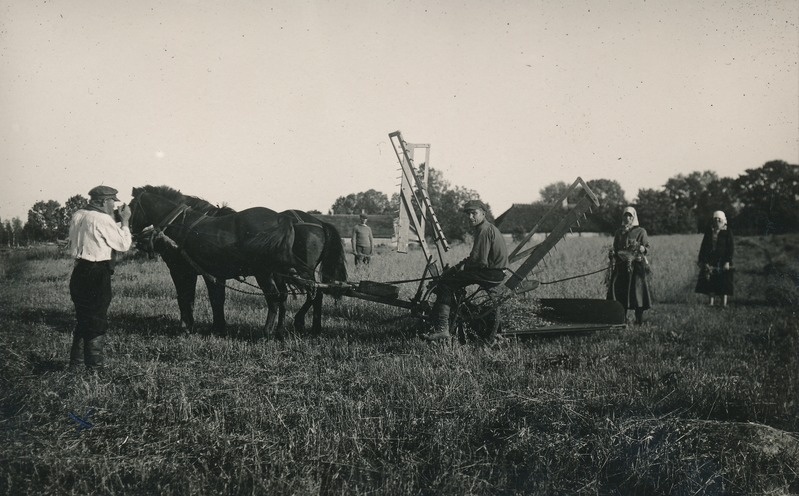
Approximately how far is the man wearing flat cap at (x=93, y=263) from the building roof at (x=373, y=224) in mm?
32109

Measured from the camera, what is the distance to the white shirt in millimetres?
4969

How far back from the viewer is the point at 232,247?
7.08 metres

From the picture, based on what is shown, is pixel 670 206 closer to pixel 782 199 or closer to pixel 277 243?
pixel 782 199

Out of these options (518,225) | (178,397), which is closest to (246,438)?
(178,397)

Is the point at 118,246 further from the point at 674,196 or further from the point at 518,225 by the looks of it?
the point at 674,196

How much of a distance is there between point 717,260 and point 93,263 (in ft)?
34.0

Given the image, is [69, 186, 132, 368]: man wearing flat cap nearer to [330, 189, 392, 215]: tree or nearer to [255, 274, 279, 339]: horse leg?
[255, 274, 279, 339]: horse leg

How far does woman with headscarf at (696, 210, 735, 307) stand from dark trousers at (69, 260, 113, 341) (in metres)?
9.85

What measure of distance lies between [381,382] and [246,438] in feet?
4.93

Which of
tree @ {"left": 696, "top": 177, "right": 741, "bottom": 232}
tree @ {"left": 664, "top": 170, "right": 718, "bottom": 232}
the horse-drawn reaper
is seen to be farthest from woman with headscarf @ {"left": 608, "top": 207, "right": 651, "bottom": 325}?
tree @ {"left": 664, "top": 170, "right": 718, "bottom": 232}

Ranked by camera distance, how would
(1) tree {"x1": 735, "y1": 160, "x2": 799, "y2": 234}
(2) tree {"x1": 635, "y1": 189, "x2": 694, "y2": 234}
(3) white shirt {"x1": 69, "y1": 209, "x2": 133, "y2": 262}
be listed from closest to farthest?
(3) white shirt {"x1": 69, "y1": 209, "x2": 133, "y2": 262}
(1) tree {"x1": 735, "y1": 160, "x2": 799, "y2": 234}
(2) tree {"x1": 635, "y1": 189, "x2": 694, "y2": 234}

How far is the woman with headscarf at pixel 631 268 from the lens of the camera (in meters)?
7.88

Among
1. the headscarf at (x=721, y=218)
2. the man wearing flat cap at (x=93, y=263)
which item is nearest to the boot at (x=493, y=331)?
the man wearing flat cap at (x=93, y=263)

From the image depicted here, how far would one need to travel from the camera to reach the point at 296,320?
738cm
